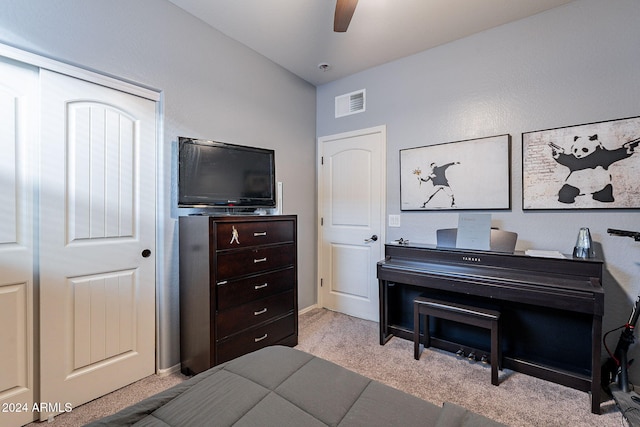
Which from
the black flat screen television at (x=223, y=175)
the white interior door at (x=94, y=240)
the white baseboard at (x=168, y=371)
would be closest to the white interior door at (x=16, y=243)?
the white interior door at (x=94, y=240)

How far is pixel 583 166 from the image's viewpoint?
7.08 ft

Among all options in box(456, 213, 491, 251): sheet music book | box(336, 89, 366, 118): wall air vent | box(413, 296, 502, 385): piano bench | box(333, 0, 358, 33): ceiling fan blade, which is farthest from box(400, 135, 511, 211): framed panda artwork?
box(333, 0, 358, 33): ceiling fan blade

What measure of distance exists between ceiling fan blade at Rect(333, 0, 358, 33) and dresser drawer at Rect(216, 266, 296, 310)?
1.89 m

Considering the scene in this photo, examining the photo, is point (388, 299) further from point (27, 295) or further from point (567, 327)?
point (27, 295)

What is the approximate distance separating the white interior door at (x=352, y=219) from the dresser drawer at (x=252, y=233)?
101cm

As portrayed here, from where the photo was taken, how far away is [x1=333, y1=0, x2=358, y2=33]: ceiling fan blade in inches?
64.0

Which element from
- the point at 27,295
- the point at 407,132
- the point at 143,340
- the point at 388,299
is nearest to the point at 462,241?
the point at 388,299

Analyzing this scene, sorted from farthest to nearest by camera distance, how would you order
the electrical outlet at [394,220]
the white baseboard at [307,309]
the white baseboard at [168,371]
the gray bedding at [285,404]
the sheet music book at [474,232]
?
the white baseboard at [307,309] → the electrical outlet at [394,220] → the sheet music book at [474,232] → the white baseboard at [168,371] → the gray bedding at [285,404]

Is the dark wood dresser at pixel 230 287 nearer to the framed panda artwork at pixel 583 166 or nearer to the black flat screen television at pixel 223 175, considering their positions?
the black flat screen television at pixel 223 175

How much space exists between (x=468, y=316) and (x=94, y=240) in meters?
2.69

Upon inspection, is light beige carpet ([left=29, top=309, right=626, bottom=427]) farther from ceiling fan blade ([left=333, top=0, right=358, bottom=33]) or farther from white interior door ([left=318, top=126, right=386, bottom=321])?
ceiling fan blade ([left=333, top=0, right=358, bottom=33])

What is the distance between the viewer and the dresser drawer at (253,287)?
205cm

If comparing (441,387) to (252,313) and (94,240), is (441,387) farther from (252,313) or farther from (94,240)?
(94,240)

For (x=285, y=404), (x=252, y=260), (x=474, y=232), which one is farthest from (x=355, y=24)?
(x=285, y=404)
